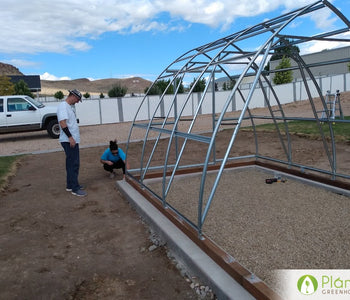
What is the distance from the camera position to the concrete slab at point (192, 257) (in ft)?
8.21

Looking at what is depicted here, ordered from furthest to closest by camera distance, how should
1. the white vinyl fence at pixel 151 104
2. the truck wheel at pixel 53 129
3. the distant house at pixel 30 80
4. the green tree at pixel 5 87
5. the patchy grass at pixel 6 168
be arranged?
the distant house at pixel 30 80, the green tree at pixel 5 87, the white vinyl fence at pixel 151 104, the truck wheel at pixel 53 129, the patchy grass at pixel 6 168

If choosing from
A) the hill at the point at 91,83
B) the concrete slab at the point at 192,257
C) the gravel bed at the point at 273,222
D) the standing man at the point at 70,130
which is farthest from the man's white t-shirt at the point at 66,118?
the hill at the point at 91,83

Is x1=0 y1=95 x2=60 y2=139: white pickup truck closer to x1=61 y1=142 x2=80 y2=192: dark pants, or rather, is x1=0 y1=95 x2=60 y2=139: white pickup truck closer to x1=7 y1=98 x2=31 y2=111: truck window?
x1=7 y1=98 x2=31 y2=111: truck window

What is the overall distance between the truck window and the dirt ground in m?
7.59

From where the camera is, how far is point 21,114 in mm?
13250

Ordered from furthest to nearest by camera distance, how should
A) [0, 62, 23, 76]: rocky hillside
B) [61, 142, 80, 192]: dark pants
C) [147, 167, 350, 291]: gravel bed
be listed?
1. [0, 62, 23, 76]: rocky hillside
2. [61, 142, 80, 192]: dark pants
3. [147, 167, 350, 291]: gravel bed

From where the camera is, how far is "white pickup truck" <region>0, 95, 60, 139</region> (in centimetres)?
1310

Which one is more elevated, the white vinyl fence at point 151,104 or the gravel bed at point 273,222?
the white vinyl fence at point 151,104

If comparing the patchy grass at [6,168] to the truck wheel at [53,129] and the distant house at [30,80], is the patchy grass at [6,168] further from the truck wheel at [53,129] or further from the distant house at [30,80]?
the distant house at [30,80]

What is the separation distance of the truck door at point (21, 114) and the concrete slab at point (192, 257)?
10.3 metres

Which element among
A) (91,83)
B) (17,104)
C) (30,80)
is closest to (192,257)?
(17,104)

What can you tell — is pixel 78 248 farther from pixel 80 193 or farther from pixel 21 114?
pixel 21 114

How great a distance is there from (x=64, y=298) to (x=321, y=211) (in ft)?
10.3

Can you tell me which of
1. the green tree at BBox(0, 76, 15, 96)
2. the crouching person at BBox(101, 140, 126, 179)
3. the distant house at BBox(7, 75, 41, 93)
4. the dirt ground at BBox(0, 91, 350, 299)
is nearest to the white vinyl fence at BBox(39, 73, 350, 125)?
the green tree at BBox(0, 76, 15, 96)
